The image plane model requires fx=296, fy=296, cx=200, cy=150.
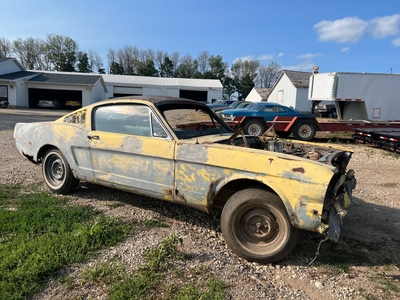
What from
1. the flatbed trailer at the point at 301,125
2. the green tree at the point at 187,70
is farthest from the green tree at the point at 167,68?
the flatbed trailer at the point at 301,125

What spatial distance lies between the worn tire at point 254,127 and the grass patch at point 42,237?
27.8 feet

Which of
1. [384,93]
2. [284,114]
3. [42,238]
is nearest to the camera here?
[42,238]

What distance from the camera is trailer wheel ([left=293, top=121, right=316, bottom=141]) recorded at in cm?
1187

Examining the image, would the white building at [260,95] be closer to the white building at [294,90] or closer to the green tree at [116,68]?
the white building at [294,90]

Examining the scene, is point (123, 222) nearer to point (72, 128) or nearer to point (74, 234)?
point (74, 234)

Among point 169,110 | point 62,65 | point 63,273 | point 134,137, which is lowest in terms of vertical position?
point 63,273

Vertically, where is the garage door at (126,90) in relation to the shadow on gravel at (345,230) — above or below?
above

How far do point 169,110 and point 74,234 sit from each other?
1.97m

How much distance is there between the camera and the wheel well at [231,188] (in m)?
3.18

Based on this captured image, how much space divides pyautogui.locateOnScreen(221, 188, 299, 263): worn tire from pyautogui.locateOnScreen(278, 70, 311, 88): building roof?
33.3 meters

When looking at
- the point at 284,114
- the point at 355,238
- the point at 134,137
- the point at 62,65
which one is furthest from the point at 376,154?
the point at 62,65

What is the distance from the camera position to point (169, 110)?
414 cm

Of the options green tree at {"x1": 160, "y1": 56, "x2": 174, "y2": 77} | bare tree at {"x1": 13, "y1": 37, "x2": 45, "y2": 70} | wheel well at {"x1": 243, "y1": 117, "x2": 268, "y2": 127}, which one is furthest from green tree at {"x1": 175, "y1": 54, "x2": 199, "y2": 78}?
wheel well at {"x1": 243, "y1": 117, "x2": 268, "y2": 127}

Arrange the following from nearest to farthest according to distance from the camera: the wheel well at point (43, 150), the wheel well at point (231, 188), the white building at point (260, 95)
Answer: the wheel well at point (231, 188) < the wheel well at point (43, 150) < the white building at point (260, 95)
